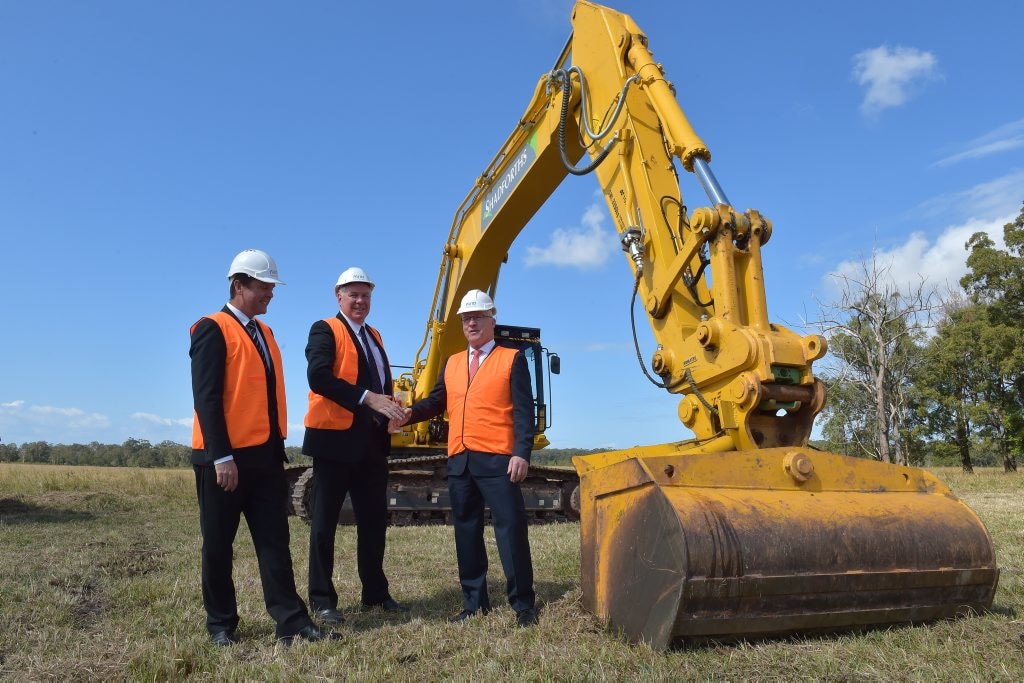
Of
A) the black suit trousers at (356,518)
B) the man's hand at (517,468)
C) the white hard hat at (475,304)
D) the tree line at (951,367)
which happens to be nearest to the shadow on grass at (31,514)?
the black suit trousers at (356,518)

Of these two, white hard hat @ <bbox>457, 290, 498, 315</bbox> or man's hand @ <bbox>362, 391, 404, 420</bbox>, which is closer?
man's hand @ <bbox>362, 391, 404, 420</bbox>

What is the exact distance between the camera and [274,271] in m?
4.05

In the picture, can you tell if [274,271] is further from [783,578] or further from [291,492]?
[291,492]

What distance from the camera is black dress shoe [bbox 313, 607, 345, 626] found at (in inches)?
165

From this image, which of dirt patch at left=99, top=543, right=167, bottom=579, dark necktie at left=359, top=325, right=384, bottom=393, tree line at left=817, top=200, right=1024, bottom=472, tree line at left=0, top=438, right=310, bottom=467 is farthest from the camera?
tree line at left=0, top=438, right=310, bottom=467

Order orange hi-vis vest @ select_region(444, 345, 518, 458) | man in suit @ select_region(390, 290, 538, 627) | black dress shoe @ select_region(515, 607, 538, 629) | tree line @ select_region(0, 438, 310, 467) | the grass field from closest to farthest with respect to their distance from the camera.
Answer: the grass field → black dress shoe @ select_region(515, 607, 538, 629) → man in suit @ select_region(390, 290, 538, 627) → orange hi-vis vest @ select_region(444, 345, 518, 458) → tree line @ select_region(0, 438, 310, 467)

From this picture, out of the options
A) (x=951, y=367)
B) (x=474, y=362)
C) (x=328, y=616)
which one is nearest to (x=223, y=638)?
(x=328, y=616)

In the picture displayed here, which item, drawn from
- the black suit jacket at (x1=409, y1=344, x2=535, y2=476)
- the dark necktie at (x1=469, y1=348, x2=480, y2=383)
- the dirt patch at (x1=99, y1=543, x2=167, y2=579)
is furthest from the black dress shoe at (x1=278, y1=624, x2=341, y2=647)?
the dirt patch at (x1=99, y1=543, x2=167, y2=579)

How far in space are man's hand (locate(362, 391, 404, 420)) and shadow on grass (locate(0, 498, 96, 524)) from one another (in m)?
7.75

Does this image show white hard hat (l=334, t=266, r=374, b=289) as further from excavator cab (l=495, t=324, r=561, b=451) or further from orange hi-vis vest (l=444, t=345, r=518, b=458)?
excavator cab (l=495, t=324, r=561, b=451)

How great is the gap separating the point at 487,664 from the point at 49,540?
6.69 metres

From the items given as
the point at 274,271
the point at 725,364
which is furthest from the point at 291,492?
the point at 725,364

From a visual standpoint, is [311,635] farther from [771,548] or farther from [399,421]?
[771,548]

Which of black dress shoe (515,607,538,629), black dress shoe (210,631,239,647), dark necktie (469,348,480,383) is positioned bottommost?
black dress shoe (210,631,239,647)
